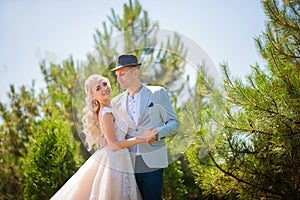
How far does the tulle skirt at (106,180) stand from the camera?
2357 millimetres

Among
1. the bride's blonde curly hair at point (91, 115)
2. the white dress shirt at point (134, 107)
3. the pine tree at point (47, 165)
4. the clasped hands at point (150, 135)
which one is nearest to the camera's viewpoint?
the clasped hands at point (150, 135)

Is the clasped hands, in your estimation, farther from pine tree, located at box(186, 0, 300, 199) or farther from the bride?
pine tree, located at box(186, 0, 300, 199)

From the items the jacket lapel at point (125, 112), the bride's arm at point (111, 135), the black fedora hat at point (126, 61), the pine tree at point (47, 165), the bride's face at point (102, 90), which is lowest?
the pine tree at point (47, 165)

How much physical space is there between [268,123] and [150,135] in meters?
1.35

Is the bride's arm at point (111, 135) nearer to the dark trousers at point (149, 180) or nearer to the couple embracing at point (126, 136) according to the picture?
the couple embracing at point (126, 136)

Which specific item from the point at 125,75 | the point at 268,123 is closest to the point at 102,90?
the point at 125,75

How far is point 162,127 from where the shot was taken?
2.20 metres

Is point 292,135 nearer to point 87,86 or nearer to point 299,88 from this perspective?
point 299,88

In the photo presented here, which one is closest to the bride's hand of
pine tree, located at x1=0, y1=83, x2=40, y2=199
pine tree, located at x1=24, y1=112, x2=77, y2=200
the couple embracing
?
the couple embracing

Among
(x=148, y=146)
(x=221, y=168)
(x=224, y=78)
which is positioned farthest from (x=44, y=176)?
(x=148, y=146)

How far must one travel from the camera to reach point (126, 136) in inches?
92.0

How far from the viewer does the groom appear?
2264mm

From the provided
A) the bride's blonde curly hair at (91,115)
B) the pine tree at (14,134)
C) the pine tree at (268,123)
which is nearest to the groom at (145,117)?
the bride's blonde curly hair at (91,115)

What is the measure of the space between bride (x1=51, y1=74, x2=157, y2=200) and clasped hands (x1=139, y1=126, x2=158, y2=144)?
87 millimetres
